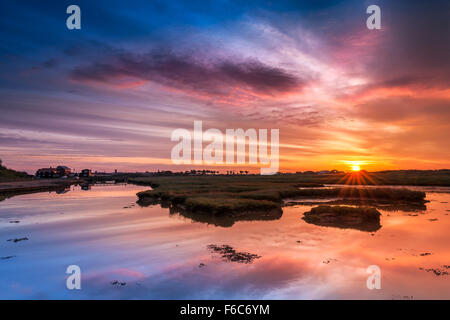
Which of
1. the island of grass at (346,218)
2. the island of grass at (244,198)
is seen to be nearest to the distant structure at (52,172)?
the island of grass at (244,198)

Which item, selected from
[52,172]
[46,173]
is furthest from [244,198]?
[52,172]

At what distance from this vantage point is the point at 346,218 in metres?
30.6

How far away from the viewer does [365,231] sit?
86.0 feet

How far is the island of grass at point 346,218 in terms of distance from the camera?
1139 inches

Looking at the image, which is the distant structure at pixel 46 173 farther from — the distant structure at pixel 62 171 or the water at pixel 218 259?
the water at pixel 218 259

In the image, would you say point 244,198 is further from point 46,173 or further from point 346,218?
point 46,173

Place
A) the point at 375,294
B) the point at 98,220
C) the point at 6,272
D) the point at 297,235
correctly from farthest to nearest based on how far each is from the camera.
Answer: the point at 98,220 < the point at 297,235 < the point at 6,272 < the point at 375,294

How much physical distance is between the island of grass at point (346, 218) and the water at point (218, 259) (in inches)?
51.5

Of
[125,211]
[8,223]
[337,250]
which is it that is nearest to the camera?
[337,250]

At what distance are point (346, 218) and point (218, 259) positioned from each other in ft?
59.7
